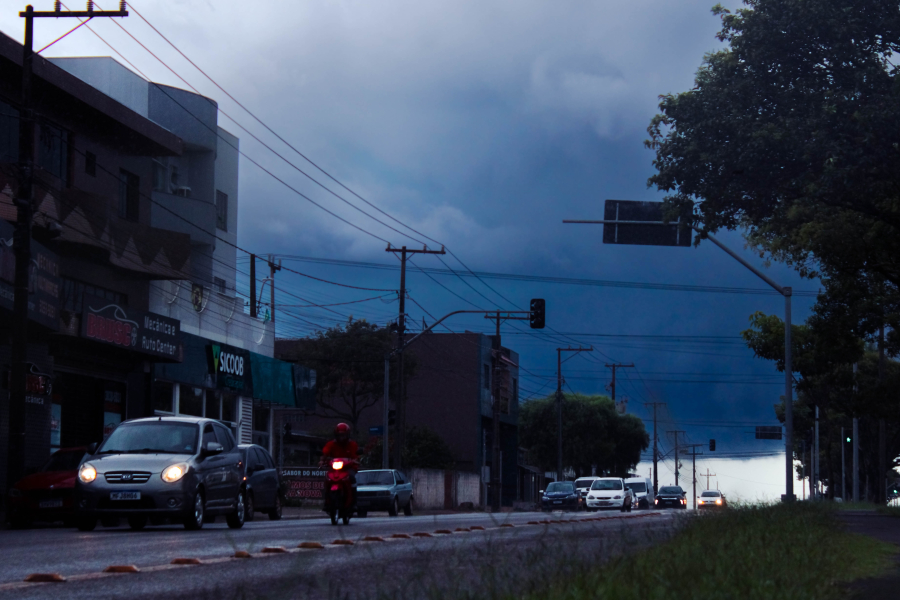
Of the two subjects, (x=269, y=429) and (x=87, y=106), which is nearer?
(x=87, y=106)

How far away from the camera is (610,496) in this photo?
48875 millimetres

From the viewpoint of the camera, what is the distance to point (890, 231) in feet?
73.4

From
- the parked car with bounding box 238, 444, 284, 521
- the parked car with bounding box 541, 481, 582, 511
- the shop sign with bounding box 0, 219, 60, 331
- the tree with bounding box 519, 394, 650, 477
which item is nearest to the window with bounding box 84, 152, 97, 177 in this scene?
the shop sign with bounding box 0, 219, 60, 331

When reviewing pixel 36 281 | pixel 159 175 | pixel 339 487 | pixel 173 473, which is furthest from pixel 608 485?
pixel 173 473

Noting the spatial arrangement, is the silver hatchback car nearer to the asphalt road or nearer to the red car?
the asphalt road

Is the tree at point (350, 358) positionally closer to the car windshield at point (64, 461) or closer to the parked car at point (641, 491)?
the parked car at point (641, 491)

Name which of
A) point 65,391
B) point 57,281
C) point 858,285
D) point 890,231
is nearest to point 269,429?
point 65,391

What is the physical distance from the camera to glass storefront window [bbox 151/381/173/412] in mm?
34719

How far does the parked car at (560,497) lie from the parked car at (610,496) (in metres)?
2.11

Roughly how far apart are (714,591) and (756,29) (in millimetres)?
15637

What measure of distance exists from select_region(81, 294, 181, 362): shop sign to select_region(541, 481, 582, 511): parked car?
2349cm

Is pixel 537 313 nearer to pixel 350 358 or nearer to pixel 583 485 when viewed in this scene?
pixel 350 358

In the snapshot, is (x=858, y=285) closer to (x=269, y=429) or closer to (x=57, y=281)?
(x=57, y=281)

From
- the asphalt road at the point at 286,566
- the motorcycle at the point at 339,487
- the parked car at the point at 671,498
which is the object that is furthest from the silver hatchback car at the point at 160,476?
the parked car at the point at 671,498
